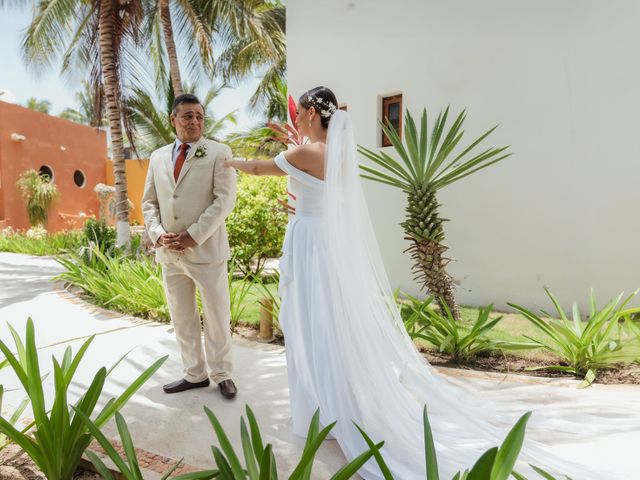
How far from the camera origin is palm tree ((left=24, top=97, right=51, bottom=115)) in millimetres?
38062

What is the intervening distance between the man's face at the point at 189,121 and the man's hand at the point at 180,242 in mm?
726

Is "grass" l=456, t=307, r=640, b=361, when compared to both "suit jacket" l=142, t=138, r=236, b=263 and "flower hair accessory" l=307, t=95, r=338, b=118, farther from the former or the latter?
"flower hair accessory" l=307, t=95, r=338, b=118

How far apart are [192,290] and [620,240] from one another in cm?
494

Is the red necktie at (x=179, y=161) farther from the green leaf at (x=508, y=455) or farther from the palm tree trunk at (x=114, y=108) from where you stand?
the palm tree trunk at (x=114, y=108)

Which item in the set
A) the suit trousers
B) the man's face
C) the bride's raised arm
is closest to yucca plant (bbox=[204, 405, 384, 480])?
the bride's raised arm

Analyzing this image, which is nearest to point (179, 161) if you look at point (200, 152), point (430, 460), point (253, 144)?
point (200, 152)

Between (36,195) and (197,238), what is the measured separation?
1770cm

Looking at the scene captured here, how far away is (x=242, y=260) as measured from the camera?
845cm

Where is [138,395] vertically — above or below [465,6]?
below

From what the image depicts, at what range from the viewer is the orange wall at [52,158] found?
17656mm

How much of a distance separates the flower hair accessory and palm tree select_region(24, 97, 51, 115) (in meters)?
42.7

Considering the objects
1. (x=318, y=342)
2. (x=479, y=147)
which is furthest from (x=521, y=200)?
(x=318, y=342)

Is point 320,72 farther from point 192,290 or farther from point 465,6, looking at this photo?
point 192,290

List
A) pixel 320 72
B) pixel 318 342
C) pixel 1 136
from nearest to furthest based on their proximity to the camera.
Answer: pixel 318 342, pixel 320 72, pixel 1 136
